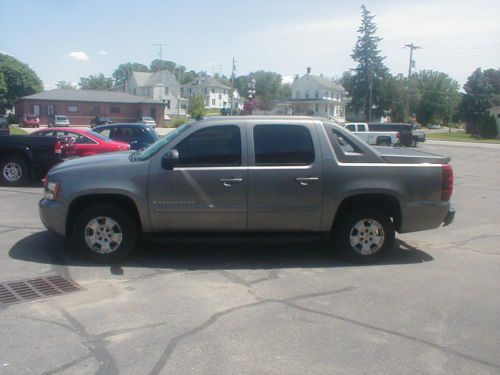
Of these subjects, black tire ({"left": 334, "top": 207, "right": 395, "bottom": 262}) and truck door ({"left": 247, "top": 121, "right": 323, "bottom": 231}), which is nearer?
truck door ({"left": 247, "top": 121, "right": 323, "bottom": 231})

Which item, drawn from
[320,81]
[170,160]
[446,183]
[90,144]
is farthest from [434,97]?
[170,160]

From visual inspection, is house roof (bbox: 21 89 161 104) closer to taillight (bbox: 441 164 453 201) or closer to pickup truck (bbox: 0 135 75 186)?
pickup truck (bbox: 0 135 75 186)

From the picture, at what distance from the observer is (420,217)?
6824 millimetres

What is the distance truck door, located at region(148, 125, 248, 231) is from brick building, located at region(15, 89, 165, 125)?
213 feet

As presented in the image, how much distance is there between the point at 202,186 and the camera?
6.45 metres

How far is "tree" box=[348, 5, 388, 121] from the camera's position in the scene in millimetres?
69562

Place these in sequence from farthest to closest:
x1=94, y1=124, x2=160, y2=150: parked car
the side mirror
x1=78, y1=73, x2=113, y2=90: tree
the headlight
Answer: x1=78, y1=73, x2=113, y2=90: tree → x1=94, y1=124, x2=160, y2=150: parked car → the headlight → the side mirror

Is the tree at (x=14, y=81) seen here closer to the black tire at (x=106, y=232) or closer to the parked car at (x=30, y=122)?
the parked car at (x=30, y=122)

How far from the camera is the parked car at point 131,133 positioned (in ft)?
55.8

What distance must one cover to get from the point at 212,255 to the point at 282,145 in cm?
176

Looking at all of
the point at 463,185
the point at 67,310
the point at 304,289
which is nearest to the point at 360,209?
the point at 304,289

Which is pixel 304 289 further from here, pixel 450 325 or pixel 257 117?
pixel 257 117

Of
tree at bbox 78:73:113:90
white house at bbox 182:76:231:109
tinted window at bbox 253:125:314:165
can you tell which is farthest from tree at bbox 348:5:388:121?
tree at bbox 78:73:113:90

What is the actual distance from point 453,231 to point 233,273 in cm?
459
